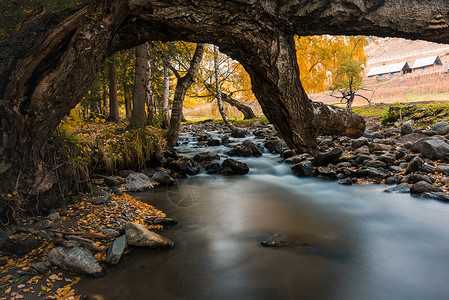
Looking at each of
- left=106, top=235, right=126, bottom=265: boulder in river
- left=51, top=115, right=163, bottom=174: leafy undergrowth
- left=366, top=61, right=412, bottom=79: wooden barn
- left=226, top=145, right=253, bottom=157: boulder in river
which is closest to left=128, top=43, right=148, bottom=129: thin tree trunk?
left=51, top=115, right=163, bottom=174: leafy undergrowth

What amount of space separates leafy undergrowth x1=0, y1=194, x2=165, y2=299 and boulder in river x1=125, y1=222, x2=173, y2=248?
11.1 inches

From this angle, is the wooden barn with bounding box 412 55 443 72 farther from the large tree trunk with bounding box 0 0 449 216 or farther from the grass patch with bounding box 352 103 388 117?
the large tree trunk with bounding box 0 0 449 216

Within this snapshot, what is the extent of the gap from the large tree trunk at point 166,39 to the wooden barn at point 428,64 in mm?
52630

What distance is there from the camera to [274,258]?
3475mm

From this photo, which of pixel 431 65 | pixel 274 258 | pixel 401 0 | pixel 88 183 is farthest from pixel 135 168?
pixel 431 65

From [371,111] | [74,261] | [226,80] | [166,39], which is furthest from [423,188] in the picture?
[226,80]

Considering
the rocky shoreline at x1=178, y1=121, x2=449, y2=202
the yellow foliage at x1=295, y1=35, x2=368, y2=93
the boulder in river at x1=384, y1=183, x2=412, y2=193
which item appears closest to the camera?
the boulder in river at x1=384, y1=183, x2=412, y2=193

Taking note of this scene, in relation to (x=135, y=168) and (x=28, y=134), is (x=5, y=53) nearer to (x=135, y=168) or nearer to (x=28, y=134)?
(x=28, y=134)

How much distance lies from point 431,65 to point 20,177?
59.7 meters

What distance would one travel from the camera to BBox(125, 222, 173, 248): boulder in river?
3498 millimetres

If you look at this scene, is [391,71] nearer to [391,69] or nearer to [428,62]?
[391,69]

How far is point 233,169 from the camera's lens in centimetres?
816

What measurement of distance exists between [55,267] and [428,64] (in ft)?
197

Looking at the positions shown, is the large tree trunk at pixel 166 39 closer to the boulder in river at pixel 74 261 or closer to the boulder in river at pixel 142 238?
the boulder in river at pixel 74 261
